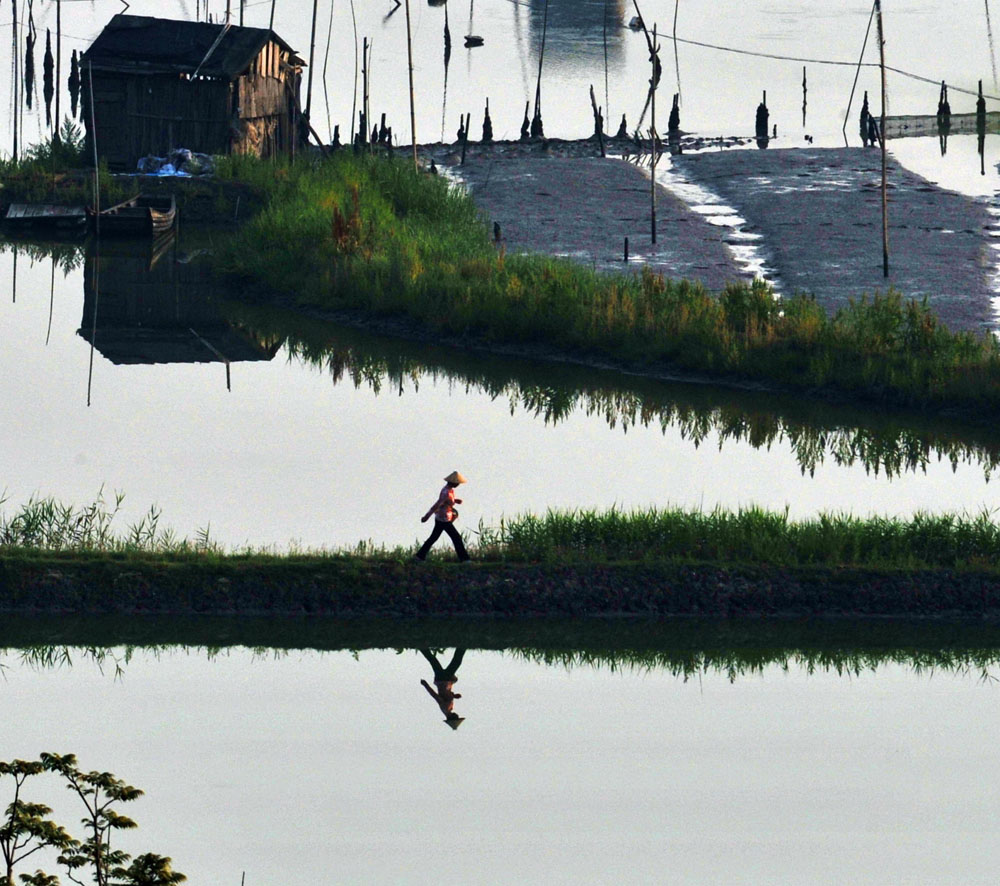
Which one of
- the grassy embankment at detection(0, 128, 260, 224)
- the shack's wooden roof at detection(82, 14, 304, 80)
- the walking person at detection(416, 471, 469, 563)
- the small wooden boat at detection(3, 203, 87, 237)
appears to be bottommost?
the walking person at detection(416, 471, 469, 563)

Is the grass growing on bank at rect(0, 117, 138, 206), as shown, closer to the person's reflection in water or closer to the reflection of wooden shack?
the reflection of wooden shack

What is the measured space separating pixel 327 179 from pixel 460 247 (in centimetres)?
641

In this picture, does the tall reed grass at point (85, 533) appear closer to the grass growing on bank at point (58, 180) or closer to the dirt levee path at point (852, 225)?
→ the dirt levee path at point (852, 225)

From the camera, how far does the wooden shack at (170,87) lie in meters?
45.7

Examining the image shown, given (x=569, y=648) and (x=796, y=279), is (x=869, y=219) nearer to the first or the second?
(x=796, y=279)

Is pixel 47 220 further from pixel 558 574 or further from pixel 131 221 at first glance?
pixel 558 574

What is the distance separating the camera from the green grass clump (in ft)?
51.5

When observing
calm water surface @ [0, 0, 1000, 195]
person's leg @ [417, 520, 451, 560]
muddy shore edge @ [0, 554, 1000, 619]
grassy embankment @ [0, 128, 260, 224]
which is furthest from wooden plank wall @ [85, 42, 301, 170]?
person's leg @ [417, 520, 451, 560]

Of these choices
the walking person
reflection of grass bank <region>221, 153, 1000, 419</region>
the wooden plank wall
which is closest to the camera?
the walking person

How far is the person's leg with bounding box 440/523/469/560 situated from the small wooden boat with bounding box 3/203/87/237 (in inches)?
1117

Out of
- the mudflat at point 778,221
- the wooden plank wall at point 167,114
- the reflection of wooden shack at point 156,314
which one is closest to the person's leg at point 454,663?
the reflection of wooden shack at point 156,314

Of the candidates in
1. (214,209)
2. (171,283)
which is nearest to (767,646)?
(171,283)

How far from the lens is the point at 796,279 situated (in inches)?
1341

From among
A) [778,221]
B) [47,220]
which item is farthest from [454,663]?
[47,220]
